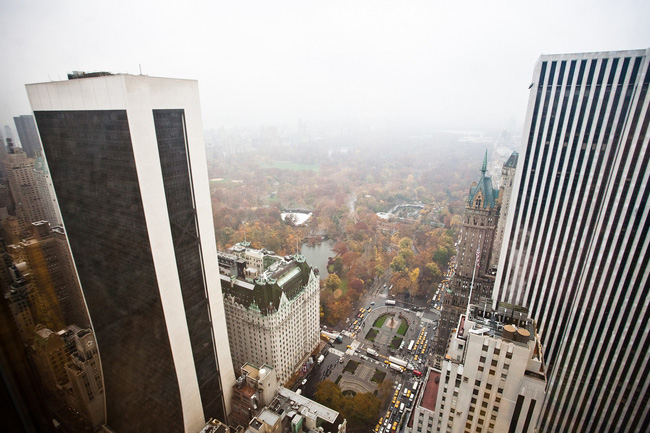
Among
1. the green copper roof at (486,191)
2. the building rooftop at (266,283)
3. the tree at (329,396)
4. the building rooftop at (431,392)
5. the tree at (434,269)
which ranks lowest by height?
the tree at (329,396)

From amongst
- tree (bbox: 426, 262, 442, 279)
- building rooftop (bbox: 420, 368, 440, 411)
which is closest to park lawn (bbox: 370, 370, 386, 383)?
building rooftop (bbox: 420, 368, 440, 411)

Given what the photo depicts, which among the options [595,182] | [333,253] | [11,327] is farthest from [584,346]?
[333,253]

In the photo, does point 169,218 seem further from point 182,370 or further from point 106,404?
point 106,404

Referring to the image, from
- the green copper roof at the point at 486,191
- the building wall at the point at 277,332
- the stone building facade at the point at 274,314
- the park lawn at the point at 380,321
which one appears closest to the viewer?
the stone building facade at the point at 274,314

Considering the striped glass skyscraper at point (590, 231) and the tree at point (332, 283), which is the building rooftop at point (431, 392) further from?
the tree at point (332, 283)

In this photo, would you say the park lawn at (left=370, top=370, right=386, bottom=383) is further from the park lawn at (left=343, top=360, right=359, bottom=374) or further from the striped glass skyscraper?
the striped glass skyscraper

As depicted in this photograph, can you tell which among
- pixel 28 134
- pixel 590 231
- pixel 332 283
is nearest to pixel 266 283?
pixel 28 134

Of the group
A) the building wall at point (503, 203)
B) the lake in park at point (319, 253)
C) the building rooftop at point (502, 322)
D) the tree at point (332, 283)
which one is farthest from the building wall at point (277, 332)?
the building wall at point (503, 203)
